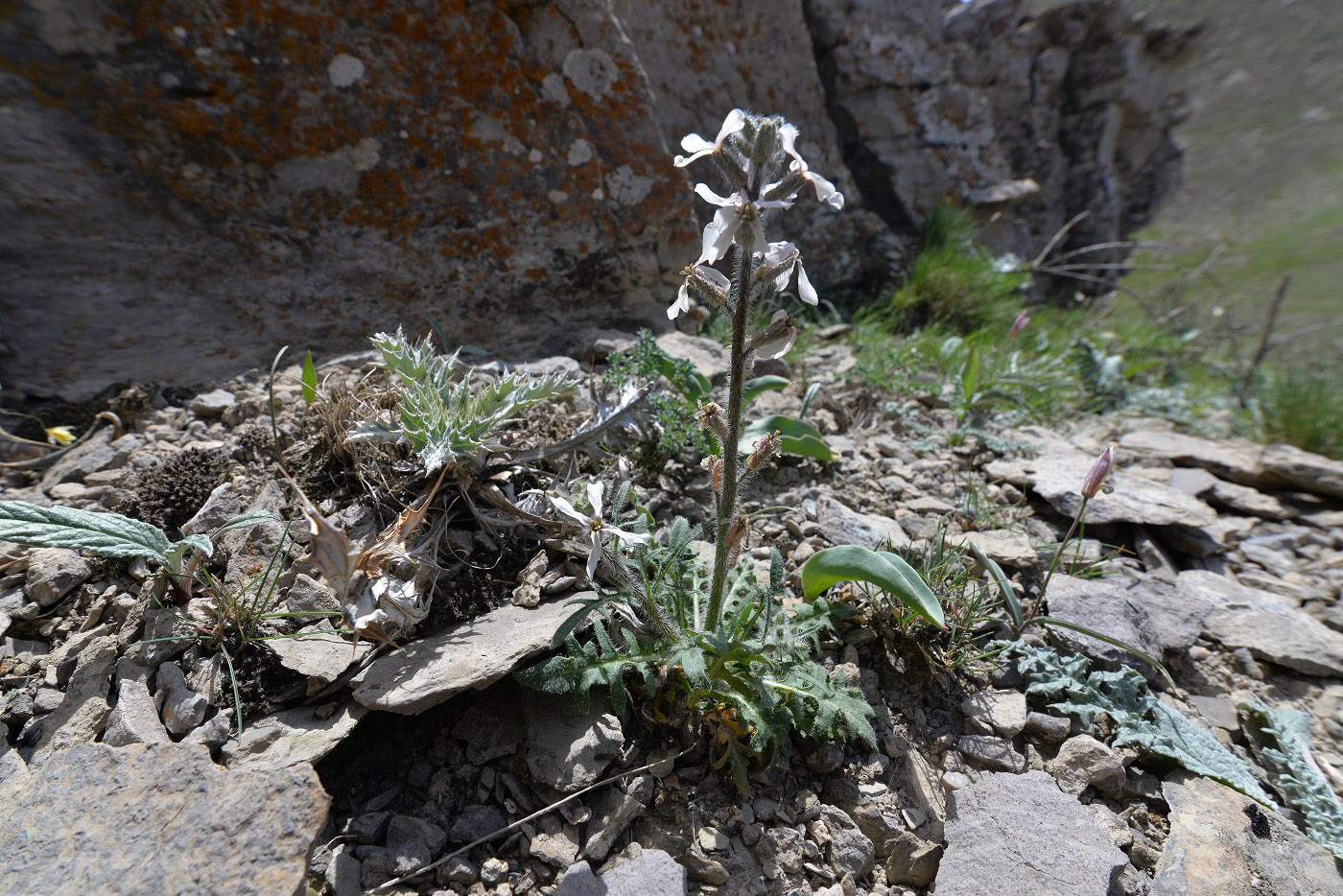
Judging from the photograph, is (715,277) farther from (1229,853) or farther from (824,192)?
(1229,853)

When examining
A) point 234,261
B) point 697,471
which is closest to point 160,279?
point 234,261

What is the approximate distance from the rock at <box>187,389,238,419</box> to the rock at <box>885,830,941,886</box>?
277 centimetres

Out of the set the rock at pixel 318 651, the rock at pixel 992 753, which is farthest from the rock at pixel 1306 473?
the rock at pixel 318 651

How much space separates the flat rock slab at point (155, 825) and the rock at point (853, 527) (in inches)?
67.5

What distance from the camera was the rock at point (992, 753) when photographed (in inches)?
72.3

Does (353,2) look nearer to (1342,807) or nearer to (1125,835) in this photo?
(1125,835)

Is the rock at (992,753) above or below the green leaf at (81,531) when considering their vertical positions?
below

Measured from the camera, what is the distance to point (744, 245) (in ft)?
4.58

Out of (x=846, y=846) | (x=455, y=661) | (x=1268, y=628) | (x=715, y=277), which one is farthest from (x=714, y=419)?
(x=1268, y=628)

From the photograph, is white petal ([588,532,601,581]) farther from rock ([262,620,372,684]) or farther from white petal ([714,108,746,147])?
white petal ([714,108,746,147])

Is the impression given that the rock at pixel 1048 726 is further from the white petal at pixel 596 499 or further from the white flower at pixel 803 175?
the white flower at pixel 803 175

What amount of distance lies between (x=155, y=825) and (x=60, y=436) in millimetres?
1919

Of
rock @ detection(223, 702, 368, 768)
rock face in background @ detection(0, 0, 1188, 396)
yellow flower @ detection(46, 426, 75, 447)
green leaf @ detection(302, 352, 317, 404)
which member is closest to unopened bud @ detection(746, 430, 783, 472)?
rock @ detection(223, 702, 368, 768)

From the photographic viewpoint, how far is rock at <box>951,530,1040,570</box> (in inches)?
95.3
